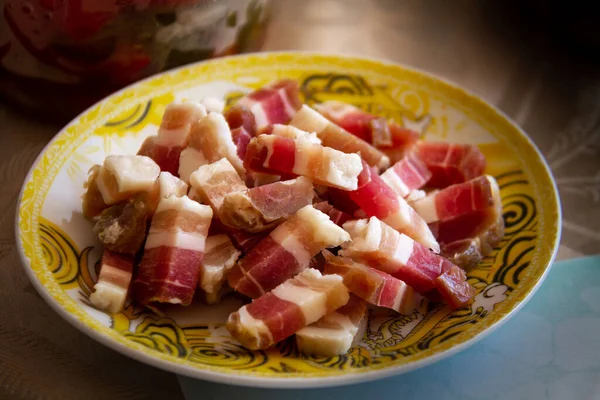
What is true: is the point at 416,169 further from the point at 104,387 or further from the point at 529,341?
the point at 104,387

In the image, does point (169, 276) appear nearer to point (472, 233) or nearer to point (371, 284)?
point (371, 284)

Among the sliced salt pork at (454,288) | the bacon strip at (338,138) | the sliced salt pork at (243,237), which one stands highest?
the bacon strip at (338,138)

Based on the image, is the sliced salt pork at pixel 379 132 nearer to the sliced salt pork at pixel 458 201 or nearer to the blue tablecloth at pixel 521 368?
the sliced salt pork at pixel 458 201

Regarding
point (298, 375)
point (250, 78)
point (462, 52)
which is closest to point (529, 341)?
point (298, 375)

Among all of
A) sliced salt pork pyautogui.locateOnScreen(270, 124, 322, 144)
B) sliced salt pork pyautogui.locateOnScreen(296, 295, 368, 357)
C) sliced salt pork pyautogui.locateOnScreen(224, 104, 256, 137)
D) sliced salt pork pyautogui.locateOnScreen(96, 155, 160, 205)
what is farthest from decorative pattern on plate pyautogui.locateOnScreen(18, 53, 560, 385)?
sliced salt pork pyautogui.locateOnScreen(270, 124, 322, 144)

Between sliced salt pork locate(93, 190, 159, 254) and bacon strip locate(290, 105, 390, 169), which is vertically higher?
bacon strip locate(290, 105, 390, 169)

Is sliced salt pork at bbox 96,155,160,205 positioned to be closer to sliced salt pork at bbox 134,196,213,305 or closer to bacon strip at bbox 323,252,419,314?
sliced salt pork at bbox 134,196,213,305

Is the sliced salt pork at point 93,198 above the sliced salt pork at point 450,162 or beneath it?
beneath

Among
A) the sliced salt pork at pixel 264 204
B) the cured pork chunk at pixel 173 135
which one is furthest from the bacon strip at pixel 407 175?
the cured pork chunk at pixel 173 135

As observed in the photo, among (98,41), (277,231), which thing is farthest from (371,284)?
(98,41)
